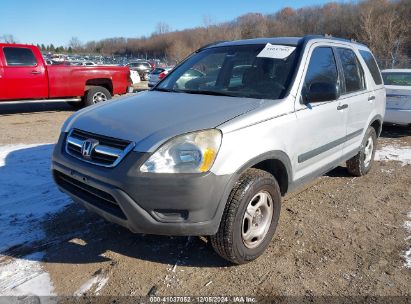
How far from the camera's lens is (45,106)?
1248 cm

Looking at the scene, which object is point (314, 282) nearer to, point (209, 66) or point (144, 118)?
point (144, 118)

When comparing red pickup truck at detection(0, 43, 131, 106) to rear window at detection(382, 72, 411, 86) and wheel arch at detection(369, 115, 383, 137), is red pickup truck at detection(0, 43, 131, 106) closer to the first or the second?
rear window at detection(382, 72, 411, 86)

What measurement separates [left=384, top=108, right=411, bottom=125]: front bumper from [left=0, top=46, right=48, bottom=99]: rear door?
857 centimetres

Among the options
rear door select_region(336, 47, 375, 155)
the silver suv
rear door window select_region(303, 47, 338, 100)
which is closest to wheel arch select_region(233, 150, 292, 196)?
the silver suv

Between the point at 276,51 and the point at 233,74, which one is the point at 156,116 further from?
the point at 276,51

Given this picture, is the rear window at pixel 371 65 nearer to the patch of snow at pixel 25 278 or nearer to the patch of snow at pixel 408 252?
the patch of snow at pixel 408 252

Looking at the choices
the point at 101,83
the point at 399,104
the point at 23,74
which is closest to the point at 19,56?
the point at 23,74

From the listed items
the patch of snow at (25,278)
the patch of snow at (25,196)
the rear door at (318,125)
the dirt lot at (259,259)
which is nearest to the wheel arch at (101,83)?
the patch of snow at (25,196)

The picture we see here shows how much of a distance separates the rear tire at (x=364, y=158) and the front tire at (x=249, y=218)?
2.43 metres

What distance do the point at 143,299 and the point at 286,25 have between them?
10131 cm

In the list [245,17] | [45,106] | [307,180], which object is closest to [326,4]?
[245,17]

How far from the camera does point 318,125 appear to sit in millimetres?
3717

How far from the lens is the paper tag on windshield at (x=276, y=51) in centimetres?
371

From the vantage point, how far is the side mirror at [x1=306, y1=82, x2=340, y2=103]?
11.4ft
